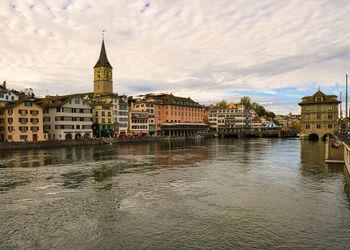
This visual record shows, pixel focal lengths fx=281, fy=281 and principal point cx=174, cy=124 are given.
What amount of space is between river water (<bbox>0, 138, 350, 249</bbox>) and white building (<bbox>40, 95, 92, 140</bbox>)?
5236 cm

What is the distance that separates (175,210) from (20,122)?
6844 centimetres

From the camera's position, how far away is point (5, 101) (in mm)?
82312

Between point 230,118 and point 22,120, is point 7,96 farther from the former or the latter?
point 230,118

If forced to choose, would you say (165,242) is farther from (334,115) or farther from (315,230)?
(334,115)

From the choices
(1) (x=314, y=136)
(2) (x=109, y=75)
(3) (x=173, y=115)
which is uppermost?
(2) (x=109, y=75)

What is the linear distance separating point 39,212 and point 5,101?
75.5 meters

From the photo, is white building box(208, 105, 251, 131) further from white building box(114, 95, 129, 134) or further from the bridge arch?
white building box(114, 95, 129, 134)

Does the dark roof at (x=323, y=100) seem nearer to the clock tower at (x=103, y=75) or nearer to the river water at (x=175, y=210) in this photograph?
the clock tower at (x=103, y=75)

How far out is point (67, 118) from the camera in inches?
3369

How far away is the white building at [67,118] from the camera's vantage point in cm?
8400

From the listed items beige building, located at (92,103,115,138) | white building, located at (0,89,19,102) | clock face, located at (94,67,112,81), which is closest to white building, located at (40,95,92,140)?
beige building, located at (92,103,115,138)

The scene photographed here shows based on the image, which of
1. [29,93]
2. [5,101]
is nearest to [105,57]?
[29,93]

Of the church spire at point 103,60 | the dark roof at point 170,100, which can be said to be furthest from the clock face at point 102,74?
the dark roof at point 170,100

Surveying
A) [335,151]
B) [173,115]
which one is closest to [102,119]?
[173,115]
